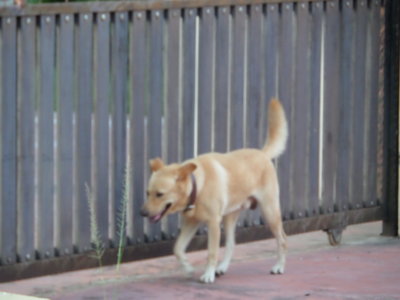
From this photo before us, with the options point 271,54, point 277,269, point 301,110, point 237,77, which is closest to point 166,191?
point 277,269

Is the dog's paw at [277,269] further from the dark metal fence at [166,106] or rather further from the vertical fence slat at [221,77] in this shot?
the vertical fence slat at [221,77]

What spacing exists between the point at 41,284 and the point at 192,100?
152cm

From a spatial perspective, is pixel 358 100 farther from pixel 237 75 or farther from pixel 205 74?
pixel 205 74

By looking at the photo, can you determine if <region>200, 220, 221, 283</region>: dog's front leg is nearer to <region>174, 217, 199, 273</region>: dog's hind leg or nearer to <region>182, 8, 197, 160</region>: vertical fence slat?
<region>174, 217, 199, 273</region>: dog's hind leg

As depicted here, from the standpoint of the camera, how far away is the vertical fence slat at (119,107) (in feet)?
25.3

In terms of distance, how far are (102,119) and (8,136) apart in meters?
0.70

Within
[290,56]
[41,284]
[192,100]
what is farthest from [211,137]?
[41,284]

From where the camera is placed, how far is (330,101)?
9.09m

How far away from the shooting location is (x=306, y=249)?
902cm

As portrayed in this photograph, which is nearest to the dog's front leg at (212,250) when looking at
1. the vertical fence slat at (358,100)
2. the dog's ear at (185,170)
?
the dog's ear at (185,170)

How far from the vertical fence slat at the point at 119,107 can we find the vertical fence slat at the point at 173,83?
0.35 metres

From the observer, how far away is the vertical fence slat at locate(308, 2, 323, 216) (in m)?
8.95

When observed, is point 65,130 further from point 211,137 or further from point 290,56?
point 290,56

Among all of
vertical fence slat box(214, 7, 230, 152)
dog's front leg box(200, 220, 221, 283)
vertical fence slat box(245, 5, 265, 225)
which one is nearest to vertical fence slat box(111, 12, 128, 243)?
dog's front leg box(200, 220, 221, 283)
